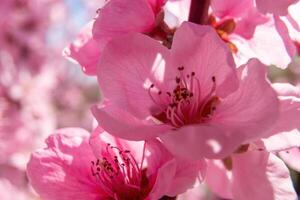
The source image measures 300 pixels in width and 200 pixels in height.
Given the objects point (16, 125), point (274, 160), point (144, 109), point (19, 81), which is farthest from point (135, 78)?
point (19, 81)

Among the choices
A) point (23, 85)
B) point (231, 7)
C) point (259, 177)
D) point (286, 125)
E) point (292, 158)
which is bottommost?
point (23, 85)

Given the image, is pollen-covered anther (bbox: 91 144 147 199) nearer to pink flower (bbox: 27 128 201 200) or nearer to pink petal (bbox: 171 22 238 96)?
pink flower (bbox: 27 128 201 200)

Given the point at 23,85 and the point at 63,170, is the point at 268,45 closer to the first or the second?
the point at 63,170

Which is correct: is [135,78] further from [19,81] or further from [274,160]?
[19,81]

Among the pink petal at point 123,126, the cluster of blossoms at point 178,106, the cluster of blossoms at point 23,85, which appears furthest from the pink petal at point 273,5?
the cluster of blossoms at point 23,85

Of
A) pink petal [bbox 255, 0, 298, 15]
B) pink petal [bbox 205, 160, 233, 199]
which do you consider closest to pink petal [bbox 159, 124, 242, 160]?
pink petal [bbox 255, 0, 298, 15]

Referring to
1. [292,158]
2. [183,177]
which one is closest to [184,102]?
[183,177]

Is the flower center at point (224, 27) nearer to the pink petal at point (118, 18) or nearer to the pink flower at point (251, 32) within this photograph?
the pink flower at point (251, 32)
